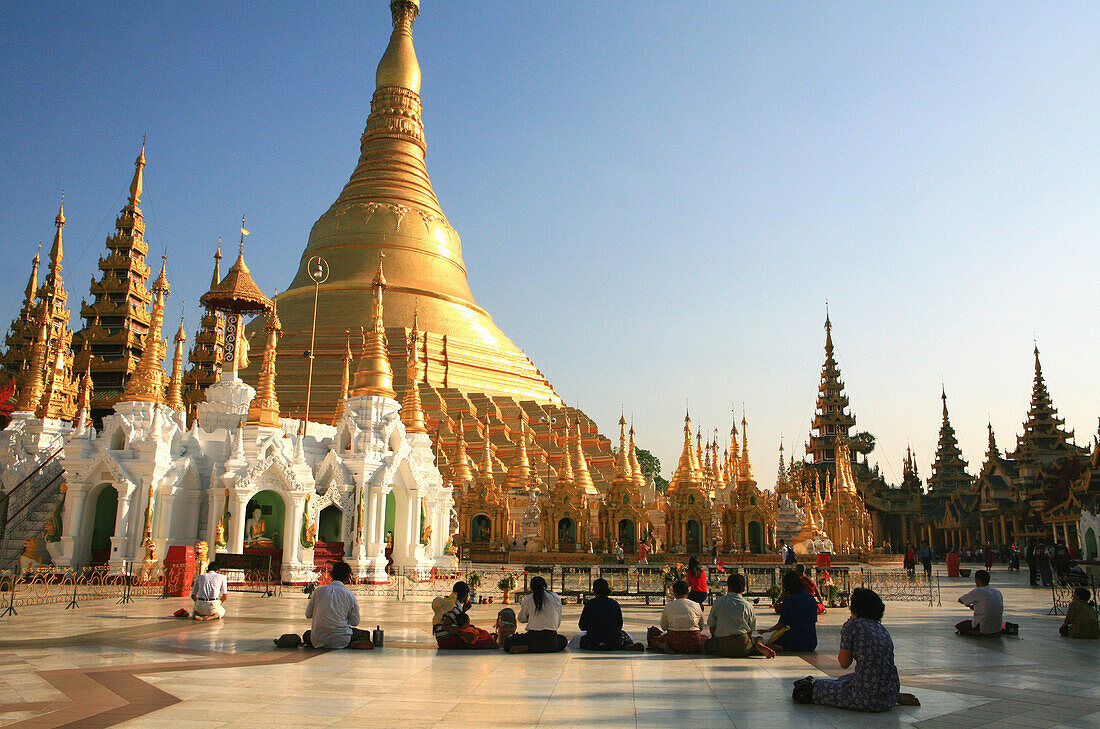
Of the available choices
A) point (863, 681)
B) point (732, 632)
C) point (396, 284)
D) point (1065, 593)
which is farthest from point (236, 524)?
point (396, 284)

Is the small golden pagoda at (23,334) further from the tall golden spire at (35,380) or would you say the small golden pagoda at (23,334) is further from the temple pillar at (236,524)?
the temple pillar at (236,524)

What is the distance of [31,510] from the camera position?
24.8 meters

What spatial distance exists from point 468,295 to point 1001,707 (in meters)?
51.6

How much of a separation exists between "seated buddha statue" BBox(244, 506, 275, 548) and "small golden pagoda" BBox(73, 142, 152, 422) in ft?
70.2

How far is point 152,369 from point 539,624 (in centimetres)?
1845

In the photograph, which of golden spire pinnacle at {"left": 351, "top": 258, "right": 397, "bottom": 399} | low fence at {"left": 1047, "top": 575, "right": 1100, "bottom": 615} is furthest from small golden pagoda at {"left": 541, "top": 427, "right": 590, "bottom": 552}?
low fence at {"left": 1047, "top": 575, "right": 1100, "bottom": 615}

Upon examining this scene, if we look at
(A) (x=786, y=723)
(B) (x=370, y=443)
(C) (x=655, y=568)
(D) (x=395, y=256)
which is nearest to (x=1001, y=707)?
(A) (x=786, y=723)

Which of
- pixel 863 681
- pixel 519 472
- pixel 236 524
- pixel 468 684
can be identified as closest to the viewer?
pixel 863 681

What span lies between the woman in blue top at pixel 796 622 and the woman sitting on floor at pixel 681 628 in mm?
881

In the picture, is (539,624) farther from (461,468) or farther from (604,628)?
(461,468)

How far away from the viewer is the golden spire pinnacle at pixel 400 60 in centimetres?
5888

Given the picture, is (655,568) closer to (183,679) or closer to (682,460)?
(682,460)

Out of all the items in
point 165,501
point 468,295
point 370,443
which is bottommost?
point 165,501

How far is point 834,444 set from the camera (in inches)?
2685
